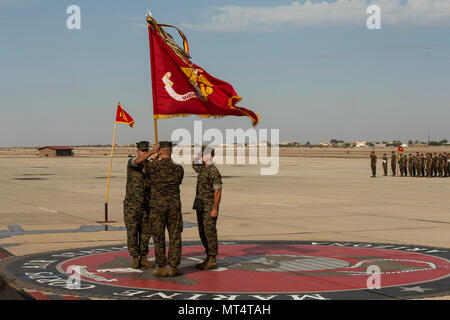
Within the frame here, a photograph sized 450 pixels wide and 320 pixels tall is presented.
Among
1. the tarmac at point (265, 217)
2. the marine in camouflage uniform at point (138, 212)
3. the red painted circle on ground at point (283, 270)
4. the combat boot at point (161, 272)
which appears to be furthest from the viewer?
the tarmac at point (265, 217)

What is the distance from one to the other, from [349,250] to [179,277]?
157 inches

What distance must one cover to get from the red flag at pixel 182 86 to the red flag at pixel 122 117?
17.9 ft

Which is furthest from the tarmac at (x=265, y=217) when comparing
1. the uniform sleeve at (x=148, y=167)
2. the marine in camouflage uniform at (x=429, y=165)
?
the marine in camouflage uniform at (x=429, y=165)

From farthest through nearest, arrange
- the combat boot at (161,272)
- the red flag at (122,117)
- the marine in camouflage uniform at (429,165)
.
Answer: the marine in camouflage uniform at (429,165)
the red flag at (122,117)
the combat boot at (161,272)

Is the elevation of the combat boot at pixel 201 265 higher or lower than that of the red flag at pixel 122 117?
lower

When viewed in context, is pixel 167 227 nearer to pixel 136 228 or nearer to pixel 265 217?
pixel 136 228

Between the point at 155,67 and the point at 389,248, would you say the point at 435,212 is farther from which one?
the point at 155,67

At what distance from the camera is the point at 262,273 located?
980 cm

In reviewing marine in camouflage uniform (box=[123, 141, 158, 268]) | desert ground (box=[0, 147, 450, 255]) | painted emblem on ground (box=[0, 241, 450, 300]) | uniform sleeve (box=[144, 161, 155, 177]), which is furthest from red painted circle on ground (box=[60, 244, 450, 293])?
desert ground (box=[0, 147, 450, 255])

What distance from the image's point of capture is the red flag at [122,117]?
15945mm

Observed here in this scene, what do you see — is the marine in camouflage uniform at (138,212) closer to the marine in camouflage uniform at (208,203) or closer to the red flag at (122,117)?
the marine in camouflage uniform at (208,203)
